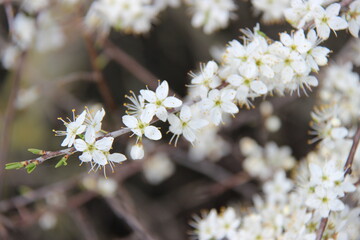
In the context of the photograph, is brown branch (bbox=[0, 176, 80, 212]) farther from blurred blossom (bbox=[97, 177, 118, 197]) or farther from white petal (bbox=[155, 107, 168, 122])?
white petal (bbox=[155, 107, 168, 122])

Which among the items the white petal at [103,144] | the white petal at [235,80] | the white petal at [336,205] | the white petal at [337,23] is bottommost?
the white petal at [336,205]

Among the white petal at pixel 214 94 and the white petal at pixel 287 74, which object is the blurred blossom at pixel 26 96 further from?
the white petal at pixel 287 74

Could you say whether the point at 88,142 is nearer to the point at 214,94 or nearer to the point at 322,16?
the point at 214,94

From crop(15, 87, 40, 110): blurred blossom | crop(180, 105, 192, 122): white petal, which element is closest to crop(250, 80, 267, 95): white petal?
crop(180, 105, 192, 122): white petal

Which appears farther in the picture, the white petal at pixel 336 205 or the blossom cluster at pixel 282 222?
the blossom cluster at pixel 282 222

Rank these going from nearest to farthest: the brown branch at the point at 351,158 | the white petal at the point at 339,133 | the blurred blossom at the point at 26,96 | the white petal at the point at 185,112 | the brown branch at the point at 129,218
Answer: the white petal at the point at 185,112, the brown branch at the point at 351,158, the white petal at the point at 339,133, the brown branch at the point at 129,218, the blurred blossom at the point at 26,96

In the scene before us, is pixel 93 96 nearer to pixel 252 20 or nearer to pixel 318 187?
pixel 252 20

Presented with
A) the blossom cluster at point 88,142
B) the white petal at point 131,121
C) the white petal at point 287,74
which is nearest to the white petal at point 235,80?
the white petal at point 287,74

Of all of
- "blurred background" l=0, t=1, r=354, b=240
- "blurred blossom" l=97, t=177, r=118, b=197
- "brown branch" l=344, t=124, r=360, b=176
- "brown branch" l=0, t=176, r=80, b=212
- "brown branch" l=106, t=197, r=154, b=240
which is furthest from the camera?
"blurred background" l=0, t=1, r=354, b=240
